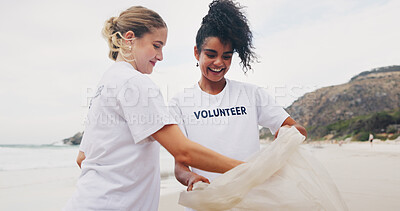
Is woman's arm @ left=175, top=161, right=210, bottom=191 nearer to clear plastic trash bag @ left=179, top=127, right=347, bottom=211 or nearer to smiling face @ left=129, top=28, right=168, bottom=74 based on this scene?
clear plastic trash bag @ left=179, top=127, right=347, bottom=211

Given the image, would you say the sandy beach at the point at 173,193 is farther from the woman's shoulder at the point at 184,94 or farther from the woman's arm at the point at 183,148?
the woman's arm at the point at 183,148

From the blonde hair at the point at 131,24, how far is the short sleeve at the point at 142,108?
Result: 280 mm

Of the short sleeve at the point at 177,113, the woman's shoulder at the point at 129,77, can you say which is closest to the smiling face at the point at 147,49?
the woman's shoulder at the point at 129,77

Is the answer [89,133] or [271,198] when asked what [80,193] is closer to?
[89,133]

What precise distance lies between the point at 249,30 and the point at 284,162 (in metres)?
1.01

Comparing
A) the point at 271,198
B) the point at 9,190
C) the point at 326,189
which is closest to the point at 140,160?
the point at 271,198

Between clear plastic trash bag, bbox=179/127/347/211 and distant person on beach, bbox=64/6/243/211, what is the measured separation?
9cm

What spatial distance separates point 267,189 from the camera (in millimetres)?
1302

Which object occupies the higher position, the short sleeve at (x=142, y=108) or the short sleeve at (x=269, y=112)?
the short sleeve at (x=142, y=108)

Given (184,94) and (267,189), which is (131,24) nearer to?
(184,94)

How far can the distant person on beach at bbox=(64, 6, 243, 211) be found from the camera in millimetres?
1164

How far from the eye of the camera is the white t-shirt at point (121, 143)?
117 cm

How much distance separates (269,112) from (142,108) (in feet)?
3.25

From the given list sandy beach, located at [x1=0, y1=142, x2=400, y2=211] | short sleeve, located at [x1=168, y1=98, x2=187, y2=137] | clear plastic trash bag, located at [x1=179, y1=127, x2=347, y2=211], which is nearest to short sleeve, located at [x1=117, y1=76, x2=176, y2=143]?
clear plastic trash bag, located at [x1=179, y1=127, x2=347, y2=211]
